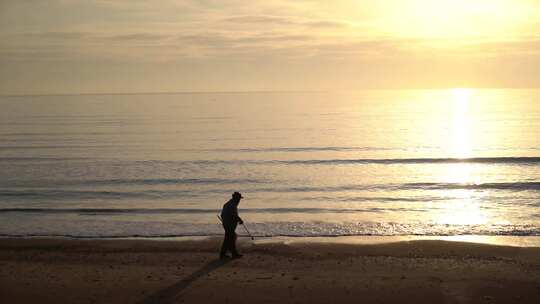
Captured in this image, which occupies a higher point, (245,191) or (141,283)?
(245,191)

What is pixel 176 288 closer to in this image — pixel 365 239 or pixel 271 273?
pixel 271 273

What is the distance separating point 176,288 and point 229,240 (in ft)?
9.24

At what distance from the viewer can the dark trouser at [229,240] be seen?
1467cm

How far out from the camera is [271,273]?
13.5 meters

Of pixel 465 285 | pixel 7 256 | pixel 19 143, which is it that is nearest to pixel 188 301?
pixel 465 285

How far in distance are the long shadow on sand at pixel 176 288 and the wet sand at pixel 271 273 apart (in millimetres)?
20

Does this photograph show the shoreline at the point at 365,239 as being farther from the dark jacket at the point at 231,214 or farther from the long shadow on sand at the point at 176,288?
the long shadow on sand at the point at 176,288

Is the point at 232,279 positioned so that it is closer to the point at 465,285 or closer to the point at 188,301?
the point at 188,301

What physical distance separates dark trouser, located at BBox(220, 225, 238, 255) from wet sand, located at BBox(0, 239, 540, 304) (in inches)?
15.5

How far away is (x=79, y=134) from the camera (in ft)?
209

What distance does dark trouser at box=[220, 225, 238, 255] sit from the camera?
1467cm

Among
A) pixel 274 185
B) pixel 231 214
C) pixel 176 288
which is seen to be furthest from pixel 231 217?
pixel 274 185

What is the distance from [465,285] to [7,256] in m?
11.9

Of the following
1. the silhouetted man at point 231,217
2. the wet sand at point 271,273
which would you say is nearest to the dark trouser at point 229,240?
the silhouetted man at point 231,217
